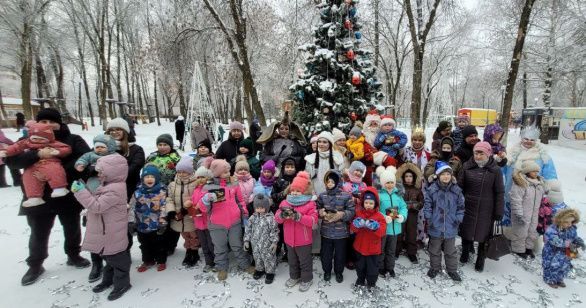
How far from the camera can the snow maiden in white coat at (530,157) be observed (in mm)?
4059

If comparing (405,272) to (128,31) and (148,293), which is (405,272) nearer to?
(148,293)

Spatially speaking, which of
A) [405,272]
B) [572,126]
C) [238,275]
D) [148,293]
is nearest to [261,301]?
[238,275]

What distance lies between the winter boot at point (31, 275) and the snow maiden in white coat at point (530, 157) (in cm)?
661

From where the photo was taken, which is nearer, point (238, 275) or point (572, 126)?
point (238, 275)

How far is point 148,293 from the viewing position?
3359 mm

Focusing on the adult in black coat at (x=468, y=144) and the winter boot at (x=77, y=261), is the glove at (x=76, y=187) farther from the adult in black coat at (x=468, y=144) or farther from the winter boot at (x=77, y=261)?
the adult in black coat at (x=468, y=144)

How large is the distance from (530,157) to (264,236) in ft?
12.9

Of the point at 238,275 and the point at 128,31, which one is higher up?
the point at 128,31

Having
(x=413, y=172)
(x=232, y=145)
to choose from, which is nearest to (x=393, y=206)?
(x=413, y=172)

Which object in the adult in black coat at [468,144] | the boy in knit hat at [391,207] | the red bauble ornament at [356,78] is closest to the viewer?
the boy in knit hat at [391,207]

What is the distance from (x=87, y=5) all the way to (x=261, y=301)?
2104 centimetres

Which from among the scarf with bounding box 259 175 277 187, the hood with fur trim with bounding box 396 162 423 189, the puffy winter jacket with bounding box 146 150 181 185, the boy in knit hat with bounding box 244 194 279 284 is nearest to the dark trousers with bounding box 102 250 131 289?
the puffy winter jacket with bounding box 146 150 181 185

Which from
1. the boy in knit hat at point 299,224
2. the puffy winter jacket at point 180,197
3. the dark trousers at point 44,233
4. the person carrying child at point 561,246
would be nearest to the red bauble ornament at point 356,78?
the boy in knit hat at point 299,224

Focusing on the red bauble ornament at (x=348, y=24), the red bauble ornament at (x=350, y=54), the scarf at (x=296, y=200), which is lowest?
the scarf at (x=296, y=200)
